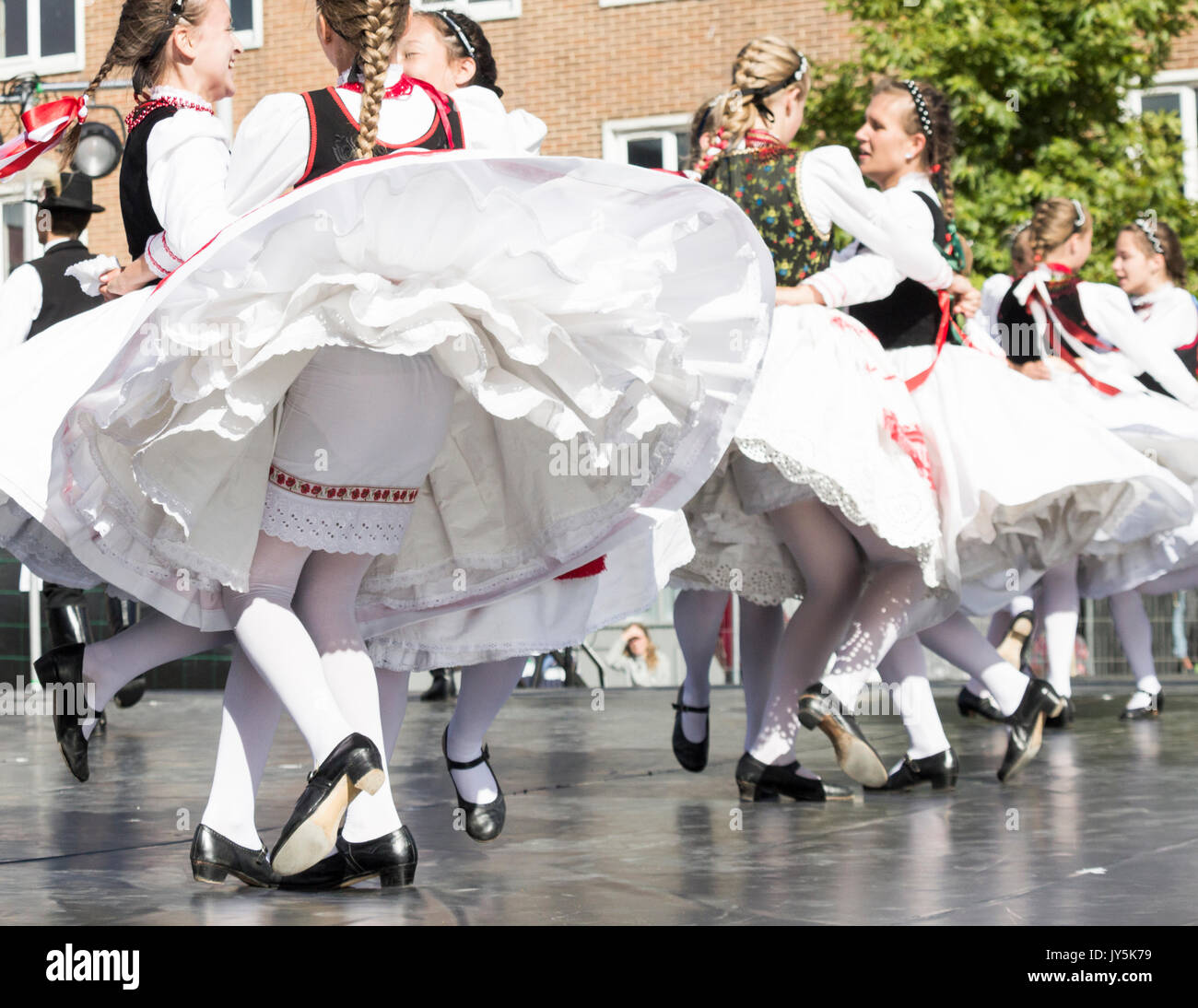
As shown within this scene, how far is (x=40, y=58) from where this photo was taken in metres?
19.9

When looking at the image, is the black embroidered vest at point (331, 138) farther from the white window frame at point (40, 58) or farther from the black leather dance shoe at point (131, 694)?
the white window frame at point (40, 58)

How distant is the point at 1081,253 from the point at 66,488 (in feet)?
15.3

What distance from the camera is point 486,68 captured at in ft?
13.9

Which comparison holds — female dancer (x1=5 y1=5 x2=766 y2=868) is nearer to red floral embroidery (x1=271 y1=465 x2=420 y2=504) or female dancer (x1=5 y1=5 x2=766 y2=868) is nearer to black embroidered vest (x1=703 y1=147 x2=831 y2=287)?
red floral embroidery (x1=271 y1=465 x2=420 y2=504)

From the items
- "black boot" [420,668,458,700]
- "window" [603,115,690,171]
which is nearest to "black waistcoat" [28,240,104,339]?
"black boot" [420,668,458,700]

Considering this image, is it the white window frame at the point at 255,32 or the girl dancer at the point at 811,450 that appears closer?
the girl dancer at the point at 811,450

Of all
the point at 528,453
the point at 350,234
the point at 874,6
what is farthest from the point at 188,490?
the point at 874,6

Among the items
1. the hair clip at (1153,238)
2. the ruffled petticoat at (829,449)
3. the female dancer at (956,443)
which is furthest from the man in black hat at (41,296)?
the hair clip at (1153,238)

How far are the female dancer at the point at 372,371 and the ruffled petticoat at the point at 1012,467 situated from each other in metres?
1.52

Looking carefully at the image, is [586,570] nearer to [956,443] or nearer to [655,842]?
[655,842]

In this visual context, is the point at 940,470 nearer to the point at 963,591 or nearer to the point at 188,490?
the point at 963,591

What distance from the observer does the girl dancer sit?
4.20m

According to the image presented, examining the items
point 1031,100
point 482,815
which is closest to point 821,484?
point 482,815

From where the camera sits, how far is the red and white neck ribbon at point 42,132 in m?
3.84
